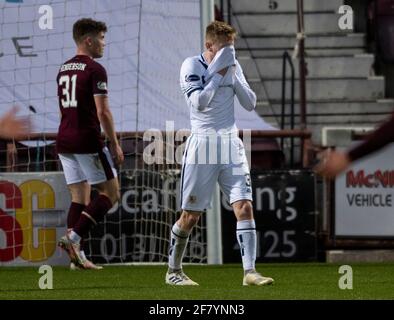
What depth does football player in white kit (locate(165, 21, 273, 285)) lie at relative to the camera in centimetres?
903

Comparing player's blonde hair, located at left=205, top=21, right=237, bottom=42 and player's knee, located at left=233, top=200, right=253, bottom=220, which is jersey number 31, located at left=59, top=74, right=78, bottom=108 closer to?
player's blonde hair, located at left=205, top=21, right=237, bottom=42

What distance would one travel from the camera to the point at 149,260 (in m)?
12.8

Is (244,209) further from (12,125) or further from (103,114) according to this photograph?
(12,125)

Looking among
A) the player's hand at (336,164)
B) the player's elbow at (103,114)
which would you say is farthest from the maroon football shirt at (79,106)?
the player's hand at (336,164)

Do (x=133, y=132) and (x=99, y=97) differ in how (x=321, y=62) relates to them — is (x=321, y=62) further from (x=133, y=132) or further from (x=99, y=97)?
(x=99, y=97)

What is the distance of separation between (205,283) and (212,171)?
954 mm

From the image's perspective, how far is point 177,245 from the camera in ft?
30.3

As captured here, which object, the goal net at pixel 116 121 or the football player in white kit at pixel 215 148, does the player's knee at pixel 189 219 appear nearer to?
the football player in white kit at pixel 215 148

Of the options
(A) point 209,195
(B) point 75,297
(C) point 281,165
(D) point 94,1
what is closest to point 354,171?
(C) point 281,165

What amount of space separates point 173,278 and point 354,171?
443 cm

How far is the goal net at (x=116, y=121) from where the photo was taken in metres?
12.6

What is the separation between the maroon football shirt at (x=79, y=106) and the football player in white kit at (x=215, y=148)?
2138 millimetres

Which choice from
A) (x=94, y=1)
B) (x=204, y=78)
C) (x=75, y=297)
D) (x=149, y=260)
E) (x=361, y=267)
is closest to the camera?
(x=75, y=297)

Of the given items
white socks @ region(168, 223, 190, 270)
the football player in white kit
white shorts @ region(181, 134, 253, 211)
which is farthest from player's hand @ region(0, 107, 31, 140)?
white socks @ region(168, 223, 190, 270)
